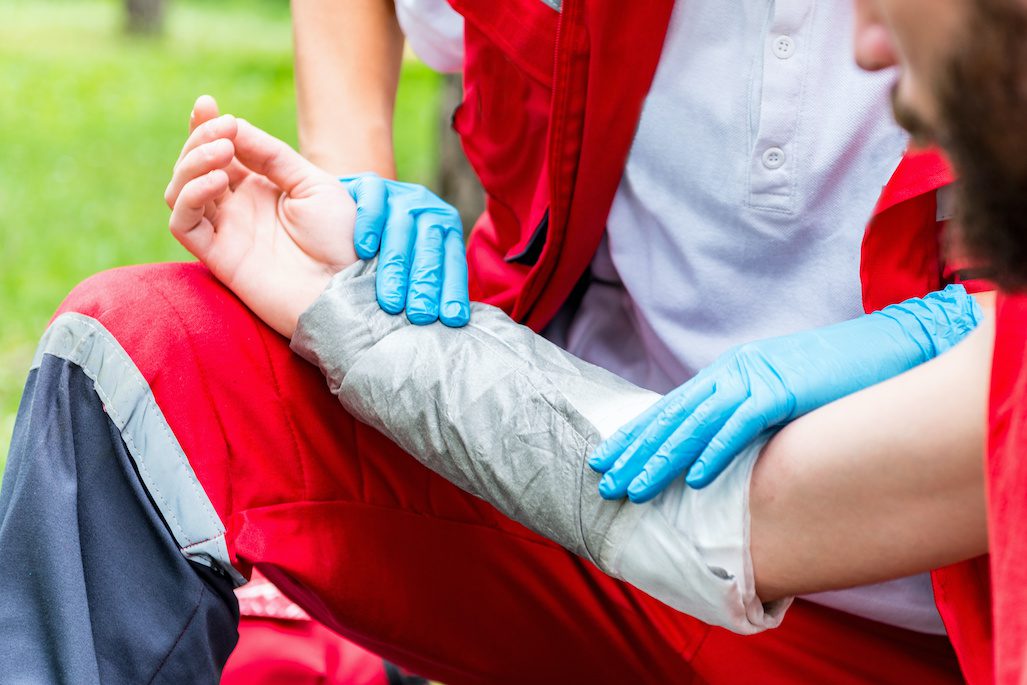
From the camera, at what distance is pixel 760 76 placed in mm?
1308

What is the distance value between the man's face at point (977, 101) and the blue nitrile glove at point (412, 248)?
23.4 inches

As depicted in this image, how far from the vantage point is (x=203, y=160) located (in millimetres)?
1261

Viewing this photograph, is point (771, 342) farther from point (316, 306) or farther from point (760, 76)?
point (316, 306)

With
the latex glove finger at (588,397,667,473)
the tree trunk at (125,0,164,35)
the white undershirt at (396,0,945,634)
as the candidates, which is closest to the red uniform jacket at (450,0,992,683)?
the white undershirt at (396,0,945,634)

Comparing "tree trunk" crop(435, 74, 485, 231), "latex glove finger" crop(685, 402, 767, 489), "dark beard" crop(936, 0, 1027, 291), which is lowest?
"tree trunk" crop(435, 74, 485, 231)

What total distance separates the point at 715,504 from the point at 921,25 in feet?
1.56

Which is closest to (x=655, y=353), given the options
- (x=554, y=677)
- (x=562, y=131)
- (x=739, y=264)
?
(x=739, y=264)

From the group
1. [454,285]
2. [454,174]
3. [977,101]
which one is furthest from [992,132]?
[454,174]

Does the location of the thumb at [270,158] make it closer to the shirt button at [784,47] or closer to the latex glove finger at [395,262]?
the latex glove finger at [395,262]

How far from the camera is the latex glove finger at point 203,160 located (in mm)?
1261

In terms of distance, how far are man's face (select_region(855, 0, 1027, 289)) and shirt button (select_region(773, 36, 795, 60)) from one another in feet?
1.58

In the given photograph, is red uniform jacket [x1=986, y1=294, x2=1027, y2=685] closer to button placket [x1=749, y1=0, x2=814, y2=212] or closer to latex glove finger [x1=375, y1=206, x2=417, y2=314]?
button placket [x1=749, y1=0, x2=814, y2=212]

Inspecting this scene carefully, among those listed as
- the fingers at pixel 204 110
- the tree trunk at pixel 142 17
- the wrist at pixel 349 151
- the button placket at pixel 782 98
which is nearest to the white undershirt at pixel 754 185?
the button placket at pixel 782 98

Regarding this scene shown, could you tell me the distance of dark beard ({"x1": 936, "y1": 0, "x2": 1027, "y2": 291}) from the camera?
0.72 metres
